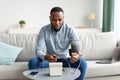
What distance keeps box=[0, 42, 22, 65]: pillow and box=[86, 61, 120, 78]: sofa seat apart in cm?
95

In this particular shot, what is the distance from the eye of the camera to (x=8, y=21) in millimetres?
5133

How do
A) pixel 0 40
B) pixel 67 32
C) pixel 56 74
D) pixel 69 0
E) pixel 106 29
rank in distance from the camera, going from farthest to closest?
pixel 69 0
pixel 106 29
pixel 0 40
pixel 67 32
pixel 56 74

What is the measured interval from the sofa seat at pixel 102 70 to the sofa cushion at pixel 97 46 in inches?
16.0

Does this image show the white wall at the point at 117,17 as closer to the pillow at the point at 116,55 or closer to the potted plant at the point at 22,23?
the pillow at the point at 116,55

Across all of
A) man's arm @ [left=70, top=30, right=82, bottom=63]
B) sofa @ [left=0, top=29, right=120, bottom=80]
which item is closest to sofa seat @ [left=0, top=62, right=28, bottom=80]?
sofa @ [left=0, top=29, right=120, bottom=80]

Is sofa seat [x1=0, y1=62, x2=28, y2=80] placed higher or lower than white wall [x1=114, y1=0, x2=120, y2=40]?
lower

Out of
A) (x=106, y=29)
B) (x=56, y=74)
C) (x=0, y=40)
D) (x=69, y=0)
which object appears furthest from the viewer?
(x=69, y=0)

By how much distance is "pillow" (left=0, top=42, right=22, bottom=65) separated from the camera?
2.93 meters

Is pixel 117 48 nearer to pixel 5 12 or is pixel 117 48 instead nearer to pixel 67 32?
pixel 67 32

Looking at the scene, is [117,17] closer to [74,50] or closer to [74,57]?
[74,50]

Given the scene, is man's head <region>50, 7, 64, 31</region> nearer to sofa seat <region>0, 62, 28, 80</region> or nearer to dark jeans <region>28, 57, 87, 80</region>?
dark jeans <region>28, 57, 87, 80</region>

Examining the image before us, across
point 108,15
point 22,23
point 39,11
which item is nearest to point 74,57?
point 108,15

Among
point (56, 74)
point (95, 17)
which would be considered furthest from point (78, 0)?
point (56, 74)

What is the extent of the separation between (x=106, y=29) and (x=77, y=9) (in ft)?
2.74
